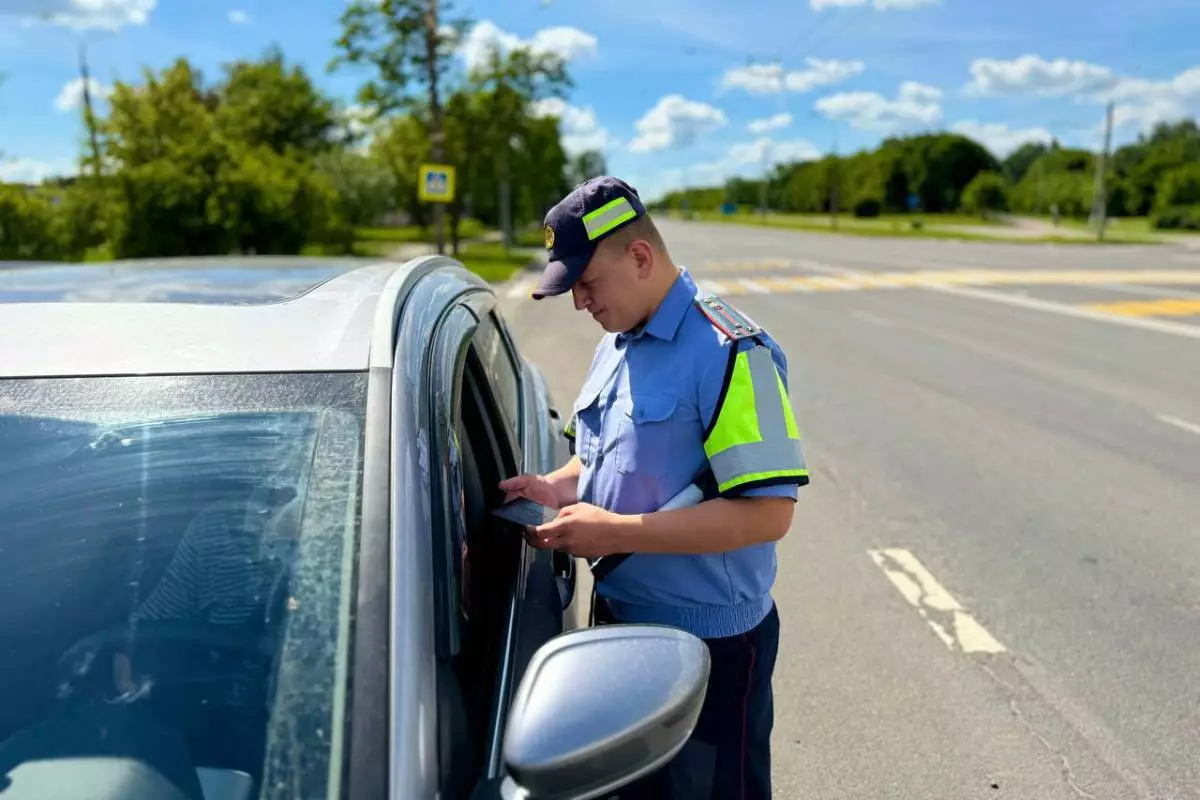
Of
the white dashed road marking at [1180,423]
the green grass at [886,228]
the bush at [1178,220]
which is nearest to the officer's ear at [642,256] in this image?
the white dashed road marking at [1180,423]

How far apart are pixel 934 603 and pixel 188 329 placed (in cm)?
363

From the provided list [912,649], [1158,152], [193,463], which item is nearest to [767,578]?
[193,463]

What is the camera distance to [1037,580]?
14.6ft

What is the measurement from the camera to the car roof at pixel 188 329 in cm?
155

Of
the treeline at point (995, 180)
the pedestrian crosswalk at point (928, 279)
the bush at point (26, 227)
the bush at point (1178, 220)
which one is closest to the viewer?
the bush at point (26, 227)

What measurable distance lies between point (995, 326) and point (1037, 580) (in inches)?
401

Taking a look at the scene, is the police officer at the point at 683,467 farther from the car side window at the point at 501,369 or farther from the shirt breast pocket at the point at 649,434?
the car side window at the point at 501,369

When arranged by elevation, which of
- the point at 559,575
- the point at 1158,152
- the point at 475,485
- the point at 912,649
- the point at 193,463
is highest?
the point at 1158,152

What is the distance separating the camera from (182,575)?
4.53 feet

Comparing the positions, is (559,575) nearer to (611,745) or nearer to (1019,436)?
(611,745)

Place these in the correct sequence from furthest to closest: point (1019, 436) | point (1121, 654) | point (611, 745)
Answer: point (1019, 436), point (1121, 654), point (611, 745)

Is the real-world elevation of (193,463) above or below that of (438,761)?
above

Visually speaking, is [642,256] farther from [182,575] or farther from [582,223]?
[182,575]

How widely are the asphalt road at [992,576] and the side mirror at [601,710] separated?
1.82 m
